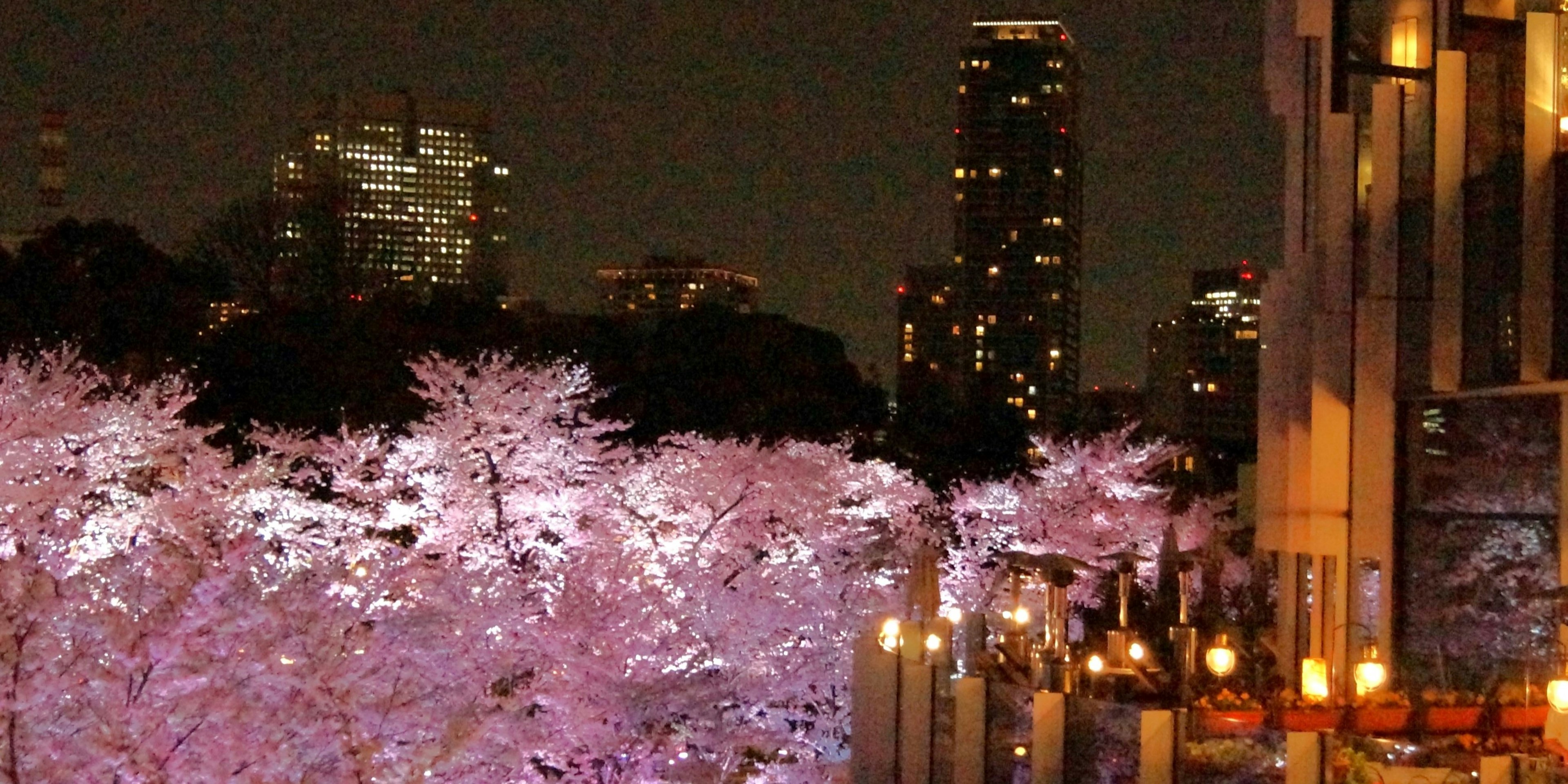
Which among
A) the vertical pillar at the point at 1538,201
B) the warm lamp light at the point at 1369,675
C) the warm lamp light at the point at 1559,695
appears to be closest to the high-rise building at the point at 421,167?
the vertical pillar at the point at 1538,201

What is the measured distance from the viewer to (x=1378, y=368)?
1370 cm

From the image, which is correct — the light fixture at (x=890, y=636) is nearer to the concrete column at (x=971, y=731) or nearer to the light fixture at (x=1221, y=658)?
the concrete column at (x=971, y=731)

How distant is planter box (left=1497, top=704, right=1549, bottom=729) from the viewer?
31.6 feet

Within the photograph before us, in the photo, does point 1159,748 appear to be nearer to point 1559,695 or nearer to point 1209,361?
point 1559,695

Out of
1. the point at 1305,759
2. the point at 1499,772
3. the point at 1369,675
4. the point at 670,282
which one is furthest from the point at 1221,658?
the point at 670,282

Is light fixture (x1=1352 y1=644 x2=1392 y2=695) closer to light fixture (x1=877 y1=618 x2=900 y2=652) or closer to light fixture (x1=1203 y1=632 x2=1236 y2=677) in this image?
light fixture (x1=1203 y1=632 x2=1236 y2=677)

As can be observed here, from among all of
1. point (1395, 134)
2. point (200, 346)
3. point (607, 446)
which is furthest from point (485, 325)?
point (1395, 134)

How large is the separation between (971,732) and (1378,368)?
532 cm

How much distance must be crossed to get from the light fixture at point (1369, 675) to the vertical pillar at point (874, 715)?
11.0 ft

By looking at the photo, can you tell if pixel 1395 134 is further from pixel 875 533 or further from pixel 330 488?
pixel 330 488

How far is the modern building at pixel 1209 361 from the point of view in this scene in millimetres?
94750

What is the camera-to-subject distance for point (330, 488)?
2403cm

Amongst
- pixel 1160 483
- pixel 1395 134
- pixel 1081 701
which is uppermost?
pixel 1395 134

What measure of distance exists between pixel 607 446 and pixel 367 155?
78.3 m
